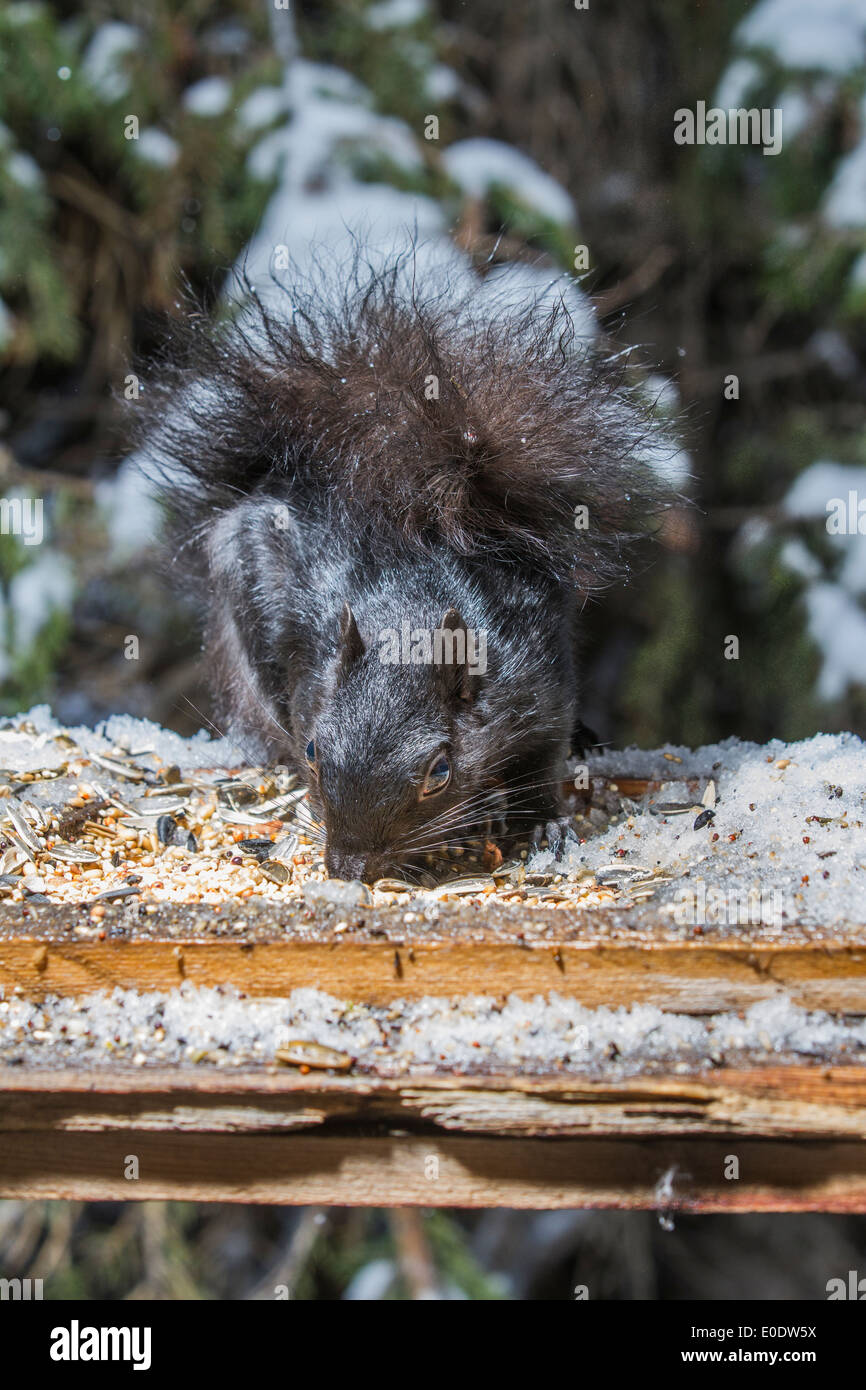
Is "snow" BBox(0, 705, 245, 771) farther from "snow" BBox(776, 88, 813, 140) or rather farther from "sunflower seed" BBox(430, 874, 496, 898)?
"snow" BBox(776, 88, 813, 140)

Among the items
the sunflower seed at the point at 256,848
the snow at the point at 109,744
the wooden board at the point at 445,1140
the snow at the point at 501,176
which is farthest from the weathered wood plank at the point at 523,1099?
the snow at the point at 501,176

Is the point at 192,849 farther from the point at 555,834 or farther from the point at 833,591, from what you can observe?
the point at 833,591

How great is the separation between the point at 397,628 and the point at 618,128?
2143mm

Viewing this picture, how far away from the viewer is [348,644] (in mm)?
1413

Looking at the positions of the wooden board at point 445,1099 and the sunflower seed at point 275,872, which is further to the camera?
the sunflower seed at point 275,872

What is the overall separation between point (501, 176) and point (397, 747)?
69.2 inches

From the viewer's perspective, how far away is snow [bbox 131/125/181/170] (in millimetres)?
2611

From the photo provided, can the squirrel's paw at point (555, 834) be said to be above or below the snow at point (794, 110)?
below

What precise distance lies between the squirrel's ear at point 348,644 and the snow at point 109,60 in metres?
1.80

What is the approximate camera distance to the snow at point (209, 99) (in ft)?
8.52

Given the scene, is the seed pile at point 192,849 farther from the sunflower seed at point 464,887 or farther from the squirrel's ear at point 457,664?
the squirrel's ear at point 457,664

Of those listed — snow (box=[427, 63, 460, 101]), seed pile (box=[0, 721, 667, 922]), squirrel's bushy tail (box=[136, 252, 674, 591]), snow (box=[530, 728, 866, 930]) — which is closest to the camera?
snow (box=[530, 728, 866, 930])

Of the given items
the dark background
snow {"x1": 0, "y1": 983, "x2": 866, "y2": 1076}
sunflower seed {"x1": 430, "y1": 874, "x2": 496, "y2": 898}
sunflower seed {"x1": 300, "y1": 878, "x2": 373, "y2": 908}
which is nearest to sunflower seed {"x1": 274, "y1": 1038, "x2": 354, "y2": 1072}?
snow {"x1": 0, "y1": 983, "x2": 866, "y2": 1076}

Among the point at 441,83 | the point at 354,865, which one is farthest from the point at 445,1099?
the point at 441,83
